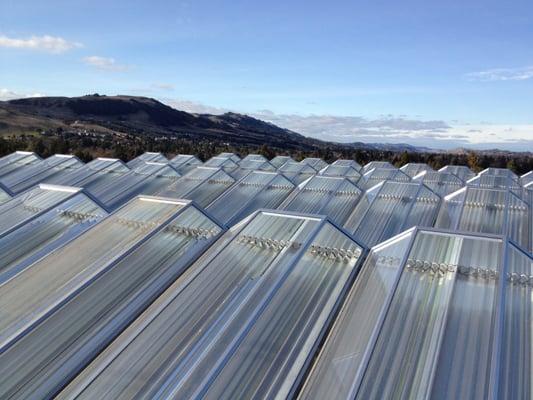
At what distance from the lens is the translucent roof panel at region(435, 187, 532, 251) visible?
12516 millimetres

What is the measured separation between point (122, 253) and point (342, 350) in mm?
4122

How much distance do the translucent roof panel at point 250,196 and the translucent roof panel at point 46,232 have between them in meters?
5.55

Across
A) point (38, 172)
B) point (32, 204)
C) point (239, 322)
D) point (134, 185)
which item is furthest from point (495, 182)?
point (38, 172)

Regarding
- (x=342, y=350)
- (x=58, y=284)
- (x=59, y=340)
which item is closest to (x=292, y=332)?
(x=342, y=350)

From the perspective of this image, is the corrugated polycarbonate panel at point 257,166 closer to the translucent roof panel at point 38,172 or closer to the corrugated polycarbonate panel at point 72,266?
the translucent roof panel at point 38,172

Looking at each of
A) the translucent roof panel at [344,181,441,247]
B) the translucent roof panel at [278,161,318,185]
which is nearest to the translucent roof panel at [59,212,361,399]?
the translucent roof panel at [344,181,441,247]

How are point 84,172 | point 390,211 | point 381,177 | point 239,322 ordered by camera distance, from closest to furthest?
1. point 239,322
2. point 390,211
3. point 84,172
4. point 381,177

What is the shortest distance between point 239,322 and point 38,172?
69.4 ft

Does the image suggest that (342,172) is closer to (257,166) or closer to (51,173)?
(257,166)

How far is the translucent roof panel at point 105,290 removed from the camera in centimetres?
521

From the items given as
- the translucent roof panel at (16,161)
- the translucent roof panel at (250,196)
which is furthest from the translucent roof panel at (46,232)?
the translucent roof panel at (16,161)

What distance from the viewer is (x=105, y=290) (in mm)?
6637

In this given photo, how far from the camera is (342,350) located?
17.8 feet

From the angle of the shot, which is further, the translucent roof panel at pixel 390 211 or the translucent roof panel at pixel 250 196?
the translucent roof panel at pixel 250 196
